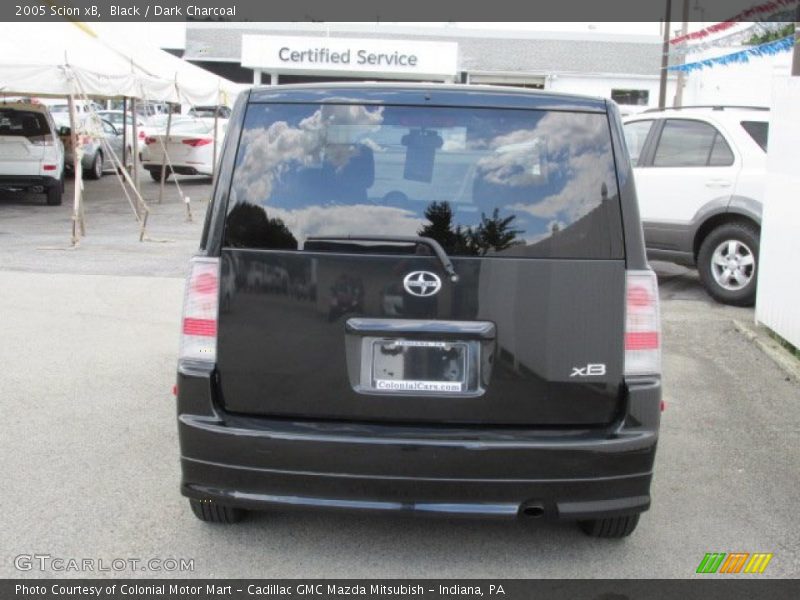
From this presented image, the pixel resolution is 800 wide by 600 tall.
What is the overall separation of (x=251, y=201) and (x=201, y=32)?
47.0m

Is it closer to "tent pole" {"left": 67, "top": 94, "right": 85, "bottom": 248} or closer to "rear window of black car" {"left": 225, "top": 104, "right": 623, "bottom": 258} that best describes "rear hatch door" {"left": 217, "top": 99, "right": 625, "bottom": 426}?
"rear window of black car" {"left": 225, "top": 104, "right": 623, "bottom": 258}

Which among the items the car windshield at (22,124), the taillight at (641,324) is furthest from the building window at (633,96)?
the taillight at (641,324)

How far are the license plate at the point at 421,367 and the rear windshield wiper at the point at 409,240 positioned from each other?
265 millimetres

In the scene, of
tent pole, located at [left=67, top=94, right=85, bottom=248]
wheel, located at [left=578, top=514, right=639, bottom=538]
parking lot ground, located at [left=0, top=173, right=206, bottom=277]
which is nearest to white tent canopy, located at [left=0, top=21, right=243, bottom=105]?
tent pole, located at [left=67, top=94, right=85, bottom=248]

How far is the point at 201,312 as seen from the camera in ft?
11.7

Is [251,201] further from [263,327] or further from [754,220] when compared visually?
[754,220]

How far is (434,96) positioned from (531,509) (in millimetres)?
1601

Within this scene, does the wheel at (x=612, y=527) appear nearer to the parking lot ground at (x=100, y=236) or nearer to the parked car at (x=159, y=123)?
the parking lot ground at (x=100, y=236)

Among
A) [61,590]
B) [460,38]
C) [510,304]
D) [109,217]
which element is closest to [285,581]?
[61,590]

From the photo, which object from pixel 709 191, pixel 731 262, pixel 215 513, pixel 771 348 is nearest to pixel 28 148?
pixel 709 191

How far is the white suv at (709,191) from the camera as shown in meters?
8.97

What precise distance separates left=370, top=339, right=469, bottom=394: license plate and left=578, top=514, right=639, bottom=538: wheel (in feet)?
3.32

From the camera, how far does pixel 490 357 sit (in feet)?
11.4

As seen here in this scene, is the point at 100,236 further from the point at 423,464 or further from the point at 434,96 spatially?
the point at 423,464
